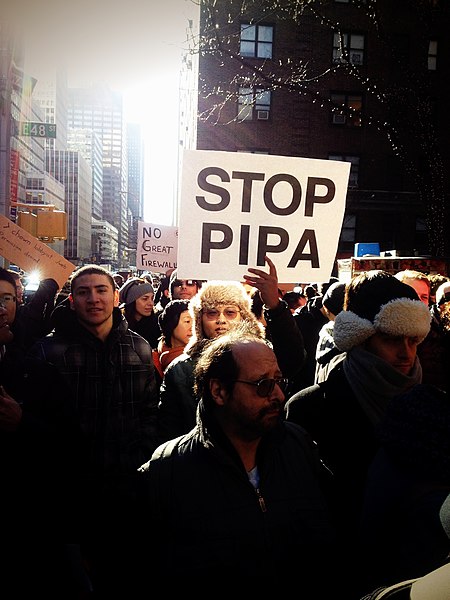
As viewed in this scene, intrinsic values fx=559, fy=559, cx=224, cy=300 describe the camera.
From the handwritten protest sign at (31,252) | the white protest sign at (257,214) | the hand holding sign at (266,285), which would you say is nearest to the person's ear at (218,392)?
the hand holding sign at (266,285)

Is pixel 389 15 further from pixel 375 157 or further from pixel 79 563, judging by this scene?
pixel 79 563

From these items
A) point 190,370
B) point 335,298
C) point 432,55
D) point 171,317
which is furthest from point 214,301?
point 432,55

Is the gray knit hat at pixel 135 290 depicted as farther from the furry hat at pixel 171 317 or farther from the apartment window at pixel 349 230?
the apartment window at pixel 349 230

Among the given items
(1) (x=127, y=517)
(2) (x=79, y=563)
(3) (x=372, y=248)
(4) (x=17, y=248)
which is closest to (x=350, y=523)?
(1) (x=127, y=517)

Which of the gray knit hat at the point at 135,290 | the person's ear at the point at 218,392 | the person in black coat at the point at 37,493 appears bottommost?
the person in black coat at the point at 37,493

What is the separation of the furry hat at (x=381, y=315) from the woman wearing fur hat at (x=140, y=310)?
15.1ft

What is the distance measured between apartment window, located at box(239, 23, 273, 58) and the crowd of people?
92.5ft

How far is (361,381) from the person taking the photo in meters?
2.37

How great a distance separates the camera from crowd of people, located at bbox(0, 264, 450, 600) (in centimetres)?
152

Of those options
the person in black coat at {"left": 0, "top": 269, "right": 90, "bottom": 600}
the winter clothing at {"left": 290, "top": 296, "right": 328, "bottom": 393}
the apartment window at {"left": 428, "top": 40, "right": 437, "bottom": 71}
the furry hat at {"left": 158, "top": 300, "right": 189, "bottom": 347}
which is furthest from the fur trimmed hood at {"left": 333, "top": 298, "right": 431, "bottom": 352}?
the apartment window at {"left": 428, "top": 40, "right": 437, "bottom": 71}

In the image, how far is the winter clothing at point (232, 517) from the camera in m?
1.99

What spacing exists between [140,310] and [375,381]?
16.2 ft

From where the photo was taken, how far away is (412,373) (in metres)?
2.45

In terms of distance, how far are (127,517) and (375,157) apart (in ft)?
99.0
